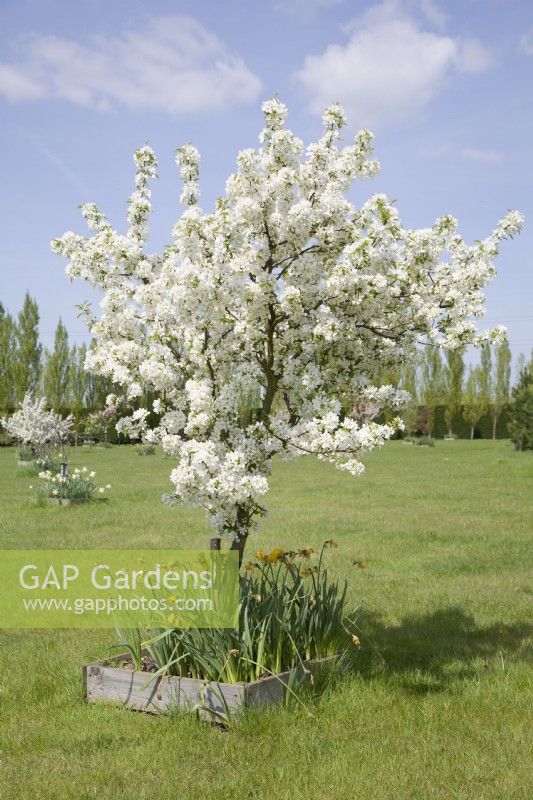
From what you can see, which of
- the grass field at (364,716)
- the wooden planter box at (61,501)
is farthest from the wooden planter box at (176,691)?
the wooden planter box at (61,501)

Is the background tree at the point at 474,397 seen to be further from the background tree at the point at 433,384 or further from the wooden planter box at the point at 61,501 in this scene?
the wooden planter box at the point at 61,501

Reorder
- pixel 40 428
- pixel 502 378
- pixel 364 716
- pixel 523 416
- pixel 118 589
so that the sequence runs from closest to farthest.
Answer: pixel 364 716, pixel 118 589, pixel 40 428, pixel 523 416, pixel 502 378

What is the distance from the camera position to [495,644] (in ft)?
25.8

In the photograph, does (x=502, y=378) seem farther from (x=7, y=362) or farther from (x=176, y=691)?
(x=176, y=691)

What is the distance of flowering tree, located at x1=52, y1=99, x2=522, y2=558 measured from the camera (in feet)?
20.2

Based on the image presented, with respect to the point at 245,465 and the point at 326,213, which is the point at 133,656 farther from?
the point at 326,213

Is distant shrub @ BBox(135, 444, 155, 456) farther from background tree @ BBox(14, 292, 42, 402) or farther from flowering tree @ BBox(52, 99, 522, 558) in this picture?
flowering tree @ BBox(52, 99, 522, 558)

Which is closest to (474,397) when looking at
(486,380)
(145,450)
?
(486,380)

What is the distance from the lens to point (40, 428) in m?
26.4

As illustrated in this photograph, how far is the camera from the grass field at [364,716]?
4859 mm

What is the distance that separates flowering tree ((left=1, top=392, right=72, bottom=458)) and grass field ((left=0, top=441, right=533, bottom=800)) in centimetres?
1052

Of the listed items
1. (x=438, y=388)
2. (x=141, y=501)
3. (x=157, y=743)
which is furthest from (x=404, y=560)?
(x=438, y=388)

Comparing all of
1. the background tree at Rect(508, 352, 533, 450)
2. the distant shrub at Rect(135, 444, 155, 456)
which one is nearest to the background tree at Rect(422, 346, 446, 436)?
the background tree at Rect(508, 352, 533, 450)

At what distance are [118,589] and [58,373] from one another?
49.1 metres
